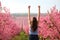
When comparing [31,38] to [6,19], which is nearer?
[31,38]

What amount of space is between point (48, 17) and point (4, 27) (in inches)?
132

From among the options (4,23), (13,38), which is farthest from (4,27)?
(13,38)

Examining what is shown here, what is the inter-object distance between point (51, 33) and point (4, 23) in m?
3.53

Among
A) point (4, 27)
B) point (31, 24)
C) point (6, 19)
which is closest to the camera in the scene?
point (31, 24)

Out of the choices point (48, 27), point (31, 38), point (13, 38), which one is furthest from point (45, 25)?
point (31, 38)

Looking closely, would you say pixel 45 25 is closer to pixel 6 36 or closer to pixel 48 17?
pixel 48 17

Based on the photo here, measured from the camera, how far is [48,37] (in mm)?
21281

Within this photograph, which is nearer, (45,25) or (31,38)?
(31,38)

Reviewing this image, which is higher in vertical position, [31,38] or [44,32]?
[31,38]

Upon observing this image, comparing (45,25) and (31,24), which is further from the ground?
(31,24)

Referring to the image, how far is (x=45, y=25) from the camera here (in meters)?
21.0

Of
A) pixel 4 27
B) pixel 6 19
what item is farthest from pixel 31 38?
pixel 6 19

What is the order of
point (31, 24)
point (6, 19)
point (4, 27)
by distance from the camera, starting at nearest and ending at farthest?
point (31, 24) → point (4, 27) → point (6, 19)

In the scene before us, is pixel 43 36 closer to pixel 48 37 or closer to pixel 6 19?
pixel 48 37
